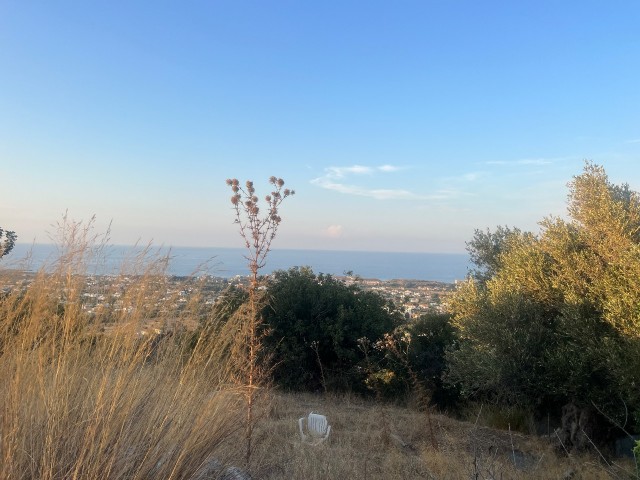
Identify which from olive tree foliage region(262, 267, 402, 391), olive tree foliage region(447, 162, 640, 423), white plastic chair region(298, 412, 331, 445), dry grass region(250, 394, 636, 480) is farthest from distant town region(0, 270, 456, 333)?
olive tree foliage region(262, 267, 402, 391)

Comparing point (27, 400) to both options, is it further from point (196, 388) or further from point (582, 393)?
point (582, 393)

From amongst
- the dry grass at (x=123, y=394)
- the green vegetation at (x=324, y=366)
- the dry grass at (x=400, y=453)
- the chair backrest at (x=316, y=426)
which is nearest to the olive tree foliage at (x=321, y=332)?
the green vegetation at (x=324, y=366)

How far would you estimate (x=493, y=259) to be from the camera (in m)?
11.2

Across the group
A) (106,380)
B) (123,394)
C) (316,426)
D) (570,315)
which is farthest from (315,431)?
(570,315)

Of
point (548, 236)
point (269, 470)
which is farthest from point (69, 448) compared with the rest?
point (548, 236)

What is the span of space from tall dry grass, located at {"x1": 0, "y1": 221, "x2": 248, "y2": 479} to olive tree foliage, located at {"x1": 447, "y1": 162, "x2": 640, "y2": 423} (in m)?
5.40

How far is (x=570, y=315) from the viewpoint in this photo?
7355 mm

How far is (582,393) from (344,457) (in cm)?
440

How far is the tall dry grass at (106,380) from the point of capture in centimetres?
256

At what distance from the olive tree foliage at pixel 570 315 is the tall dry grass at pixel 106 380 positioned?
540cm

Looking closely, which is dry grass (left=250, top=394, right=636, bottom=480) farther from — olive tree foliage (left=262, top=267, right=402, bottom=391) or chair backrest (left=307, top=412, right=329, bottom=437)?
olive tree foliage (left=262, top=267, right=402, bottom=391)

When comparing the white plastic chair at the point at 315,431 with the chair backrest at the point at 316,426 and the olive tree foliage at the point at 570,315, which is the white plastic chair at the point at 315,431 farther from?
the olive tree foliage at the point at 570,315

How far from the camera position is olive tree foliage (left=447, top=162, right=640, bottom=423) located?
675cm

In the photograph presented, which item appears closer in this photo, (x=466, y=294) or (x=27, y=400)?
(x=27, y=400)
